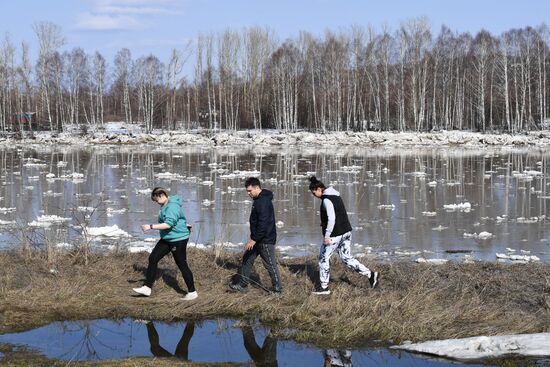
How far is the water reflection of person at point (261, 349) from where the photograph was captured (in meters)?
6.66

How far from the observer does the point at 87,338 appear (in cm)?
738

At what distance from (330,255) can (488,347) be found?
282 cm

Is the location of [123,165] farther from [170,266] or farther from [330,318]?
[330,318]

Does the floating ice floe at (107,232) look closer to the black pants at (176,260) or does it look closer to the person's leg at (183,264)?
the black pants at (176,260)

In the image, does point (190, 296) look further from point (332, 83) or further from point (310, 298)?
point (332, 83)

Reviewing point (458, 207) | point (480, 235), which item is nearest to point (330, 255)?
point (480, 235)

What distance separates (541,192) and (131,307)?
60.0 feet

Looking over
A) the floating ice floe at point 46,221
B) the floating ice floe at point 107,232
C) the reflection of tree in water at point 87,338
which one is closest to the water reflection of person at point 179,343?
the reflection of tree in water at point 87,338

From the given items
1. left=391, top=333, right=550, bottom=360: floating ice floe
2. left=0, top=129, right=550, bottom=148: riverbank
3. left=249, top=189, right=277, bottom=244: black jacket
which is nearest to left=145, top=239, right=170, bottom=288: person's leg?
left=249, top=189, right=277, bottom=244: black jacket

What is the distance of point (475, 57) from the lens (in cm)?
6538

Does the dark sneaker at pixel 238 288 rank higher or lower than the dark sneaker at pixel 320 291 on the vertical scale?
higher

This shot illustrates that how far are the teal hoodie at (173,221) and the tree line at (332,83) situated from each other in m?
53.8

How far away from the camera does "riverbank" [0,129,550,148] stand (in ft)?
178

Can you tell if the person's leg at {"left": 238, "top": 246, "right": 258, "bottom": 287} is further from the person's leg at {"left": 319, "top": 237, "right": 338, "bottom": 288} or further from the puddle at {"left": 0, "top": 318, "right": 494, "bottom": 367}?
the puddle at {"left": 0, "top": 318, "right": 494, "bottom": 367}
